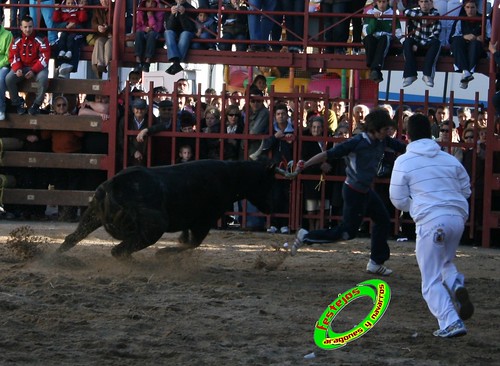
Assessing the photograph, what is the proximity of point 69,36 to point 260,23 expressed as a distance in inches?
111

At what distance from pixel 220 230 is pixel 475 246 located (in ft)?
11.7

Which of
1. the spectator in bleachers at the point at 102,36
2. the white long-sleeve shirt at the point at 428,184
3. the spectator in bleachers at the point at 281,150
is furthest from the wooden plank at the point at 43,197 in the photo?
the white long-sleeve shirt at the point at 428,184

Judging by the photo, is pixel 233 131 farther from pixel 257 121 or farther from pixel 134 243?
pixel 134 243

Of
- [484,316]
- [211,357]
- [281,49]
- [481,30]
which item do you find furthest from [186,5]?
[211,357]

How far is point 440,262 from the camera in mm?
7398

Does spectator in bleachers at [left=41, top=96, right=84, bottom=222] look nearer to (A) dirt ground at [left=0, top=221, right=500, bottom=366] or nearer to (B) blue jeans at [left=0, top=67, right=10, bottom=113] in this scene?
(B) blue jeans at [left=0, top=67, right=10, bottom=113]

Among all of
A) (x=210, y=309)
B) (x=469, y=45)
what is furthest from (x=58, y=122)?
(x=210, y=309)

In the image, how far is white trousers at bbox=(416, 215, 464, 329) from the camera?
732 cm

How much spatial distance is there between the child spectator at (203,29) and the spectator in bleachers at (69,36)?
66.8 inches

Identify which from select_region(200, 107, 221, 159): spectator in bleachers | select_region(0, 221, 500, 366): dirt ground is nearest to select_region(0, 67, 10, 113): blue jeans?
select_region(200, 107, 221, 159): spectator in bleachers

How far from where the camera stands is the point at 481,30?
575 inches

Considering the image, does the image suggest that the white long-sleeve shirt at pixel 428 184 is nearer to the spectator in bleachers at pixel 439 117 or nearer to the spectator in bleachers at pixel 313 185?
the spectator in bleachers at pixel 439 117

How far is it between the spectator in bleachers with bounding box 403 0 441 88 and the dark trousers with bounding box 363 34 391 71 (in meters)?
0.27

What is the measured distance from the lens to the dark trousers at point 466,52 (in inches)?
566
